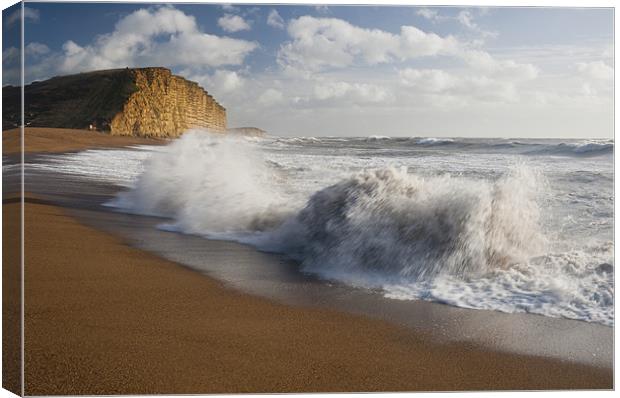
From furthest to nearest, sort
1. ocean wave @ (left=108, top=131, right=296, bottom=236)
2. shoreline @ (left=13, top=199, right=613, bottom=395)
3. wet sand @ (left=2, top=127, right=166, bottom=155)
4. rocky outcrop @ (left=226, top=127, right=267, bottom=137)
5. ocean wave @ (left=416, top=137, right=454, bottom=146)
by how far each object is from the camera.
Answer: ocean wave @ (left=108, top=131, right=296, bottom=236), rocky outcrop @ (left=226, top=127, right=267, bottom=137), ocean wave @ (left=416, top=137, right=454, bottom=146), wet sand @ (left=2, top=127, right=166, bottom=155), shoreline @ (left=13, top=199, right=613, bottom=395)

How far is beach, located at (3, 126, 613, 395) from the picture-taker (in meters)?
2.89

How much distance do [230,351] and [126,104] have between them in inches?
69.7

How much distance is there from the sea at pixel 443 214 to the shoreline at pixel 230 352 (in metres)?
0.39

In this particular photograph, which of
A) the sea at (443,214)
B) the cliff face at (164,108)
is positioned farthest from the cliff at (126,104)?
the sea at (443,214)

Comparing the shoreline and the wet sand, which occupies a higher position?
the wet sand

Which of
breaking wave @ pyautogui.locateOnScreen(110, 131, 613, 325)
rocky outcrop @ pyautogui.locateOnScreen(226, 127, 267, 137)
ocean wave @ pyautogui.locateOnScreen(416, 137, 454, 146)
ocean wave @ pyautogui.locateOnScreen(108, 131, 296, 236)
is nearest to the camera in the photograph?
breaking wave @ pyautogui.locateOnScreen(110, 131, 613, 325)

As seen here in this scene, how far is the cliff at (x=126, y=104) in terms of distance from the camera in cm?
340

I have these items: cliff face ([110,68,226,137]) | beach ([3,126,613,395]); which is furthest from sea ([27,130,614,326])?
beach ([3,126,613,395])

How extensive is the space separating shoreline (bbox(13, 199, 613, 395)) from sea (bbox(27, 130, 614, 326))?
0.39 metres

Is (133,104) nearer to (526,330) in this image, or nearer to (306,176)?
(306,176)

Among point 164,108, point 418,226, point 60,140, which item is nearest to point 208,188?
point 164,108

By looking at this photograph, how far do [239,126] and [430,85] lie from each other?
1.15 m

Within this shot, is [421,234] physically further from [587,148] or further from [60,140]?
[60,140]

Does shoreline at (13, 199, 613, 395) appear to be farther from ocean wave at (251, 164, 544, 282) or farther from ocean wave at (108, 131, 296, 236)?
ocean wave at (108, 131, 296, 236)
